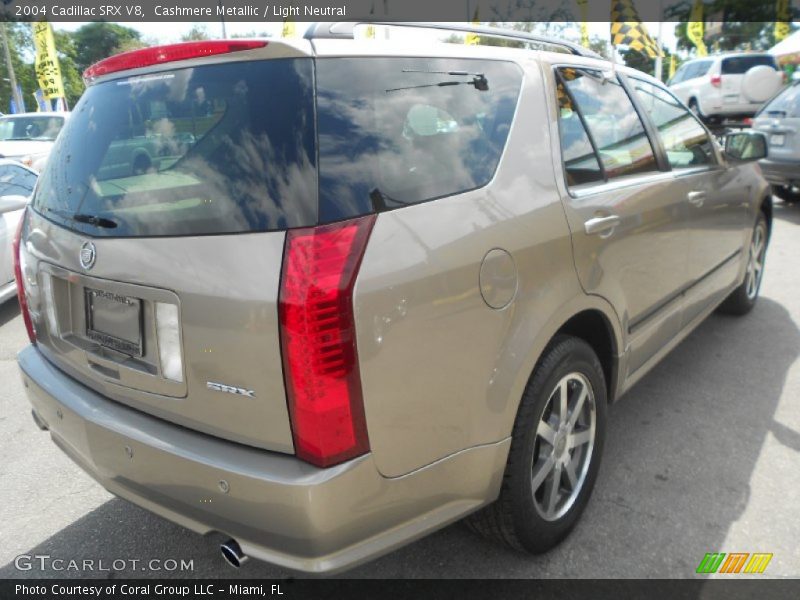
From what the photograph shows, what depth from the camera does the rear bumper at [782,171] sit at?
26.8 feet

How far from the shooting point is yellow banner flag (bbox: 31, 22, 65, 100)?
71.2ft

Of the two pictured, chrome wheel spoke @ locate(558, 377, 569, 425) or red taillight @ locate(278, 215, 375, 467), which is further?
chrome wheel spoke @ locate(558, 377, 569, 425)

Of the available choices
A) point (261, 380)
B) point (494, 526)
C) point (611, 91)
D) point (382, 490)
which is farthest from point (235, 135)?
point (611, 91)

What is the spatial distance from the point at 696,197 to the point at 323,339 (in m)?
2.51

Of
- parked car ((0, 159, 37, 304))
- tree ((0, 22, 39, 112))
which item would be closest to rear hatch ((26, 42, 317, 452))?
parked car ((0, 159, 37, 304))

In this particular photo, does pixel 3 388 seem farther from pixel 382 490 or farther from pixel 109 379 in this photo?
pixel 382 490

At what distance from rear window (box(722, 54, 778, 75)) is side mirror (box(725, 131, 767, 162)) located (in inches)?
602

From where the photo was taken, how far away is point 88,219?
201 centimetres

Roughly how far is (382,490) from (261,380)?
1.42 ft

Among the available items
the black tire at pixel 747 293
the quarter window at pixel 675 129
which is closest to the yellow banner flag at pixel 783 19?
the black tire at pixel 747 293

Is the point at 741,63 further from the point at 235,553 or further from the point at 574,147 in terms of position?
the point at 235,553

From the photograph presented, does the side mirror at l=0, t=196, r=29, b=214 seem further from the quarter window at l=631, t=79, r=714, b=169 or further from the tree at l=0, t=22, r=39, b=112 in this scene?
the tree at l=0, t=22, r=39, b=112

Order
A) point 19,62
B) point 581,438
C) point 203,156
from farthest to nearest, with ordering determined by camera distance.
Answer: point 19,62
point 581,438
point 203,156

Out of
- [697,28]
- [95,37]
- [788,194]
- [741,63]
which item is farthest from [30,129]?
[95,37]
